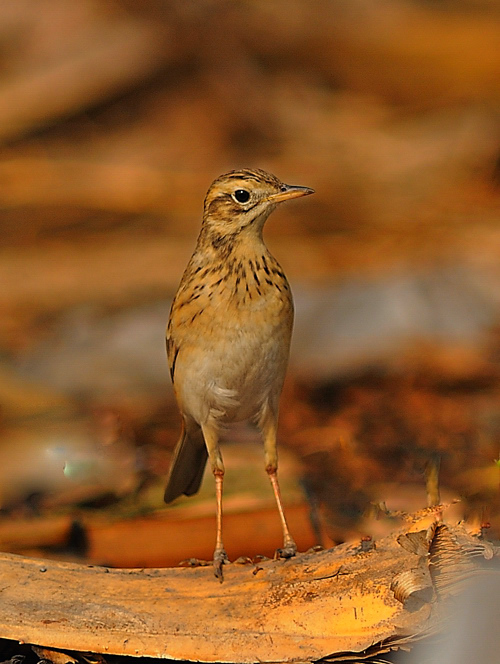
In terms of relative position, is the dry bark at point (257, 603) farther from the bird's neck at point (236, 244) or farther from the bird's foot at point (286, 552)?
the bird's neck at point (236, 244)

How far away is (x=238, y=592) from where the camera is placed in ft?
12.6

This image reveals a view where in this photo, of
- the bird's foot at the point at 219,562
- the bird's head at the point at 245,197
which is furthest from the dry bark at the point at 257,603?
the bird's head at the point at 245,197

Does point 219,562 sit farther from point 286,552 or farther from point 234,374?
point 234,374

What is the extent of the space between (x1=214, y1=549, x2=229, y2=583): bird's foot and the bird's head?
1.38 meters

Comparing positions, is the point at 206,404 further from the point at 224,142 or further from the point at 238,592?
the point at 224,142

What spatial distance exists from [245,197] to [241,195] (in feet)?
0.06

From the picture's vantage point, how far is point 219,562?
416 cm

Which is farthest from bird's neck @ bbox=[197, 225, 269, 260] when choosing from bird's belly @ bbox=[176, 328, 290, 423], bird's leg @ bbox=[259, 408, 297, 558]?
bird's leg @ bbox=[259, 408, 297, 558]

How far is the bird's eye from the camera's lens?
4590 millimetres

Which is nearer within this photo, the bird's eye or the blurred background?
the bird's eye

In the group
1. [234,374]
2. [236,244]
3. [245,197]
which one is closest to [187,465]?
[234,374]

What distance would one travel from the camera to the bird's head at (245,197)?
457 centimetres

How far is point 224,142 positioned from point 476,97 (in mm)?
2400

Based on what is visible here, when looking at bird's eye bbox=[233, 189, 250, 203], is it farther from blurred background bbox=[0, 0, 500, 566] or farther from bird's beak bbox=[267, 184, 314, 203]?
blurred background bbox=[0, 0, 500, 566]
